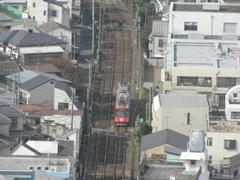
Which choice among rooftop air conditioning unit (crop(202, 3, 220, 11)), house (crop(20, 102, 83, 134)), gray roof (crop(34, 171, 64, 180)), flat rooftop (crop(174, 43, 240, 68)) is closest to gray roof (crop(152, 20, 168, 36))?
rooftop air conditioning unit (crop(202, 3, 220, 11))

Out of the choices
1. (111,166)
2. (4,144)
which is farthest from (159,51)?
(4,144)

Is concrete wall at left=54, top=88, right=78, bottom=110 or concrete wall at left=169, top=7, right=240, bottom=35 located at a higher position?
concrete wall at left=169, top=7, right=240, bottom=35

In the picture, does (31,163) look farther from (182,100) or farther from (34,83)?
(34,83)

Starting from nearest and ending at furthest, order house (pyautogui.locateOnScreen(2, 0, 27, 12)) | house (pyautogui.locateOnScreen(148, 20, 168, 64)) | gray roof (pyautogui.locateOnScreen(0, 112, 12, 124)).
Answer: gray roof (pyautogui.locateOnScreen(0, 112, 12, 124))
house (pyautogui.locateOnScreen(148, 20, 168, 64))
house (pyautogui.locateOnScreen(2, 0, 27, 12))

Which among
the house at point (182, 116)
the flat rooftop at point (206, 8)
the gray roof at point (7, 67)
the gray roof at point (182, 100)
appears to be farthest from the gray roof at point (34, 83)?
the flat rooftop at point (206, 8)

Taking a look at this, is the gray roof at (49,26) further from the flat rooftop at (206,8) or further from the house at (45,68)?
the flat rooftop at (206,8)

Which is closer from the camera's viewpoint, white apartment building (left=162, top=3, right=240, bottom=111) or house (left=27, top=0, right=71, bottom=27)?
white apartment building (left=162, top=3, right=240, bottom=111)

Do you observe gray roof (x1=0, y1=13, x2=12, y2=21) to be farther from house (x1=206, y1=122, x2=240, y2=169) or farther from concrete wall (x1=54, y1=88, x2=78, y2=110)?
house (x1=206, y1=122, x2=240, y2=169)
